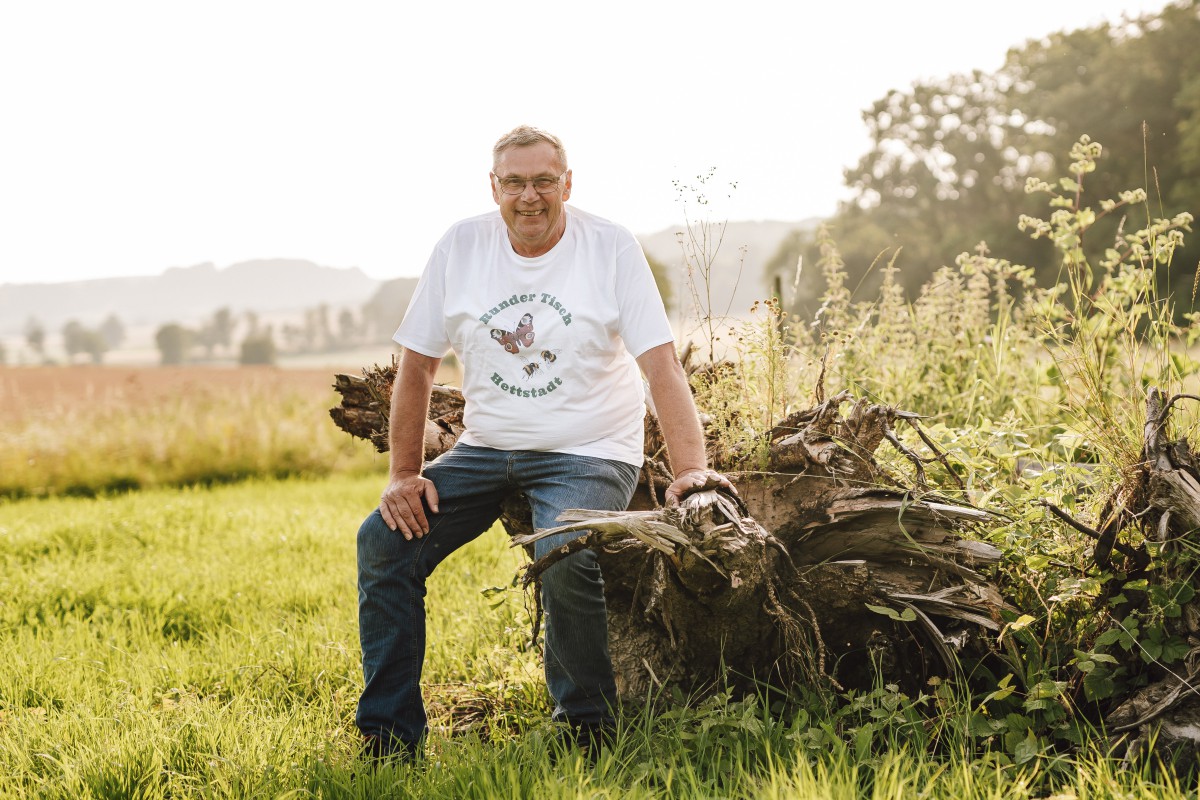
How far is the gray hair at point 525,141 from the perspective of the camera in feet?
10.6

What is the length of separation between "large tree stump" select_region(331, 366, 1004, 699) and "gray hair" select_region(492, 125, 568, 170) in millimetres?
1274

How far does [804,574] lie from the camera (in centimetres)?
308

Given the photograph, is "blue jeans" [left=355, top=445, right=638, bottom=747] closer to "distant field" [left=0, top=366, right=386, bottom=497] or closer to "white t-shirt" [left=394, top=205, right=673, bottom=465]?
"white t-shirt" [left=394, top=205, right=673, bottom=465]

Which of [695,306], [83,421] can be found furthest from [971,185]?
[695,306]

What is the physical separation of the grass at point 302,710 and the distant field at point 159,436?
3.64 meters

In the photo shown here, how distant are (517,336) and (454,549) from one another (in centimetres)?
78

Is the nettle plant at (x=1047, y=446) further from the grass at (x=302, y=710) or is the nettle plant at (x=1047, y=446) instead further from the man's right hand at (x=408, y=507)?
the man's right hand at (x=408, y=507)

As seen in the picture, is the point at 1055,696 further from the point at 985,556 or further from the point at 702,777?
the point at 702,777

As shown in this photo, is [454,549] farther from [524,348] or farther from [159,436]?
[159,436]

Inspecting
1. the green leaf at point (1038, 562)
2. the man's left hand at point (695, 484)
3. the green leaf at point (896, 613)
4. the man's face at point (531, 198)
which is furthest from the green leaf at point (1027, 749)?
the man's face at point (531, 198)

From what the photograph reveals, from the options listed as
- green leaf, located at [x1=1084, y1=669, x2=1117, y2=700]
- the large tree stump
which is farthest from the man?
green leaf, located at [x1=1084, y1=669, x2=1117, y2=700]

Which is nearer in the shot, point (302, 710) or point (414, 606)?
point (414, 606)

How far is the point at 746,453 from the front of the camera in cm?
349

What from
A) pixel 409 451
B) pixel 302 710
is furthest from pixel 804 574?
pixel 302 710
